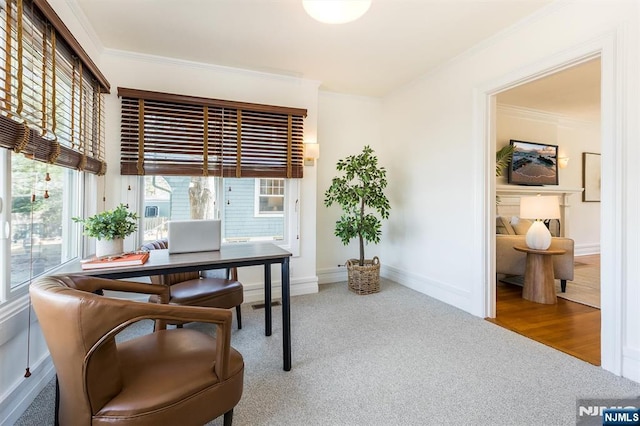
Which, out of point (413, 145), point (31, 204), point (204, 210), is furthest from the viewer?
point (413, 145)

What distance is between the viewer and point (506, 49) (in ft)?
8.59

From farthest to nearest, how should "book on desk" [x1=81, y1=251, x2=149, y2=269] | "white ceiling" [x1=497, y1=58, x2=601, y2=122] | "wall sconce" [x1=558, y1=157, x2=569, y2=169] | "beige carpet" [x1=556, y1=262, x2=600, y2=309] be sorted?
"wall sconce" [x1=558, y1=157, x2=569, y2=169] < "white ceiling" [x1=497, y1=58, x2=601, y2=122] < "beige carpet" [x1=556, y1=262, x2=600, y2=309] < "book on desk" [x1=81, y1=251, x2=149, y2=269]

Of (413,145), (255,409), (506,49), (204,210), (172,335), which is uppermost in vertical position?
(506,49)

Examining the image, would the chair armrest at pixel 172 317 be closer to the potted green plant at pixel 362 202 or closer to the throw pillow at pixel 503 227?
the potted green plant at pixel 362 202

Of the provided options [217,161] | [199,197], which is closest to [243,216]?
[199,197]

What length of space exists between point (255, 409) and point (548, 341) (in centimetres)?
235

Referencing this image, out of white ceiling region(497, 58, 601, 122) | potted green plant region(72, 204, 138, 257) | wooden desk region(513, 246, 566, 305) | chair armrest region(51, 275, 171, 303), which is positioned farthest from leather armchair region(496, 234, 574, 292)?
potted green plant region(72, 204, 138, 257)

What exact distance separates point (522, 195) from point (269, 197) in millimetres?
4363

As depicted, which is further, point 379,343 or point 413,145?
point 413,145

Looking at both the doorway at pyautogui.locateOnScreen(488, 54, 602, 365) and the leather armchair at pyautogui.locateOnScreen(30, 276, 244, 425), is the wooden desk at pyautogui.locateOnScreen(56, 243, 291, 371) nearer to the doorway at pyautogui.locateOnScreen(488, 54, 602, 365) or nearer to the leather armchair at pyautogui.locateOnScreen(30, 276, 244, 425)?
the leather armchair at pyautogui.locateOnScreen(30, 276, 244, 425)

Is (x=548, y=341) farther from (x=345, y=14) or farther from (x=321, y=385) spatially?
(x=345, y=14)

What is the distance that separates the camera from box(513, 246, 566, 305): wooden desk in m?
3.29

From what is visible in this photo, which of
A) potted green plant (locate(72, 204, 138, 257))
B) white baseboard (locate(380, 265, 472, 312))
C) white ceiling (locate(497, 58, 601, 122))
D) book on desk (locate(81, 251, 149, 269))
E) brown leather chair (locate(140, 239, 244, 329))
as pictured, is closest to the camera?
book on desk (locate(81, 251, 149, 269))

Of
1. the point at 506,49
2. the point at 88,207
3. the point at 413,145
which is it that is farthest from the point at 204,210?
the point at 506,49
